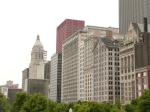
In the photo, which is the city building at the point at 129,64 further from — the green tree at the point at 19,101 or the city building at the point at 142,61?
the green tree at the point at 19,101

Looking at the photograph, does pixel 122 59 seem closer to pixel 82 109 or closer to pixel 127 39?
pixel 127 39

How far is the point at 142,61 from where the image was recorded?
167 metres

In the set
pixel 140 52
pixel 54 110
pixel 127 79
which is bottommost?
pixel 54 110

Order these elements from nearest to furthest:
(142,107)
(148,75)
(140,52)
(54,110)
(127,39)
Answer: (142,107), (54,110), (148,75), (140,52), (127,39)

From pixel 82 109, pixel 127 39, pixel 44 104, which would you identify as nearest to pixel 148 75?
pixel 127 39

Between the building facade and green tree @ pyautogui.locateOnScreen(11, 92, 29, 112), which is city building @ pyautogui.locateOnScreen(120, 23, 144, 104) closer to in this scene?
the building facade

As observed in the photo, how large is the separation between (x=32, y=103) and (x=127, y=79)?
6744 cm

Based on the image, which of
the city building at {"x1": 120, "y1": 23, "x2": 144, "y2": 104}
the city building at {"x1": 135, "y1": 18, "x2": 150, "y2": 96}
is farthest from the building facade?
the city building at {"x1": 135, "y1": 18, "x2": 150, "y2": 96}

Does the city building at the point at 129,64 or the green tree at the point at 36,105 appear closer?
the green tree at the point at 36,105

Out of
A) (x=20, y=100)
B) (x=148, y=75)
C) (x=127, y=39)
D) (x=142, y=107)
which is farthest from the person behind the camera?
(x=127, y=39)

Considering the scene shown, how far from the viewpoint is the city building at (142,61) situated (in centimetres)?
15489

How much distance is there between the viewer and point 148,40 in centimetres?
17100

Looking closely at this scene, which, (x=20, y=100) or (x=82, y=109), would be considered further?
(x=20, y=100)

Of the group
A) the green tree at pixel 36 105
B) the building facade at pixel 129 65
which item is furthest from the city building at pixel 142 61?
the green tree at pixel 36 105
